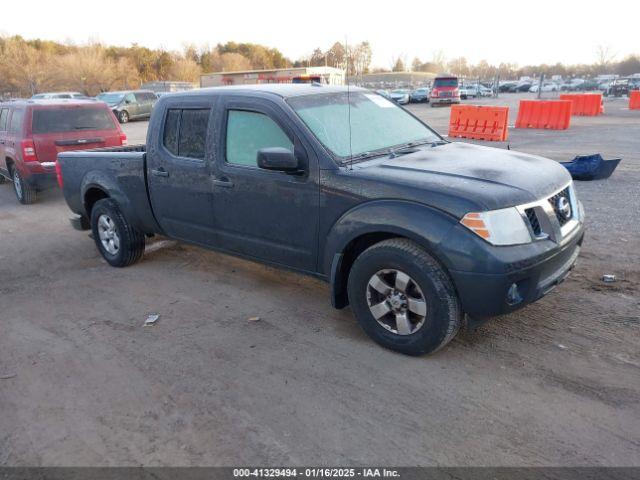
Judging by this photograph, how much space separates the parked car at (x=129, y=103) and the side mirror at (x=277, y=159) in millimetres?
26460

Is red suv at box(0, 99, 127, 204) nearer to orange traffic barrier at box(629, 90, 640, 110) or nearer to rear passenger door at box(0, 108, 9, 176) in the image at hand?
rear passenger door at box(0, 108, 9, 176)

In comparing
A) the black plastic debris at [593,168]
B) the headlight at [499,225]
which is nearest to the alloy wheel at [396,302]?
the headlight at [499,225]

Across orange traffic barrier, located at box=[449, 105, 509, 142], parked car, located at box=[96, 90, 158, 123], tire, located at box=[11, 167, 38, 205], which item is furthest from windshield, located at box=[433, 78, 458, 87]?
tire, located at box=[11, 167, 38, 205]

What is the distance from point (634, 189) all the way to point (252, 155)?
7369 millimetres

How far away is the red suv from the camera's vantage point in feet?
29.8

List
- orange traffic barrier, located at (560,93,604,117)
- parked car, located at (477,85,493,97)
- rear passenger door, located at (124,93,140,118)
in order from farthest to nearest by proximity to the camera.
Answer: parked car, located at (477,85,493,97) → rear passenger door, located at (124,93,140,118) → orange traffic barrier, located at (560,93,604,117)

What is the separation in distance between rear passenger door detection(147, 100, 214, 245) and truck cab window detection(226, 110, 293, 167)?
24cm

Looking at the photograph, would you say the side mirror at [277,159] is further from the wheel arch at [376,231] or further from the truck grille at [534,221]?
the truck grille at [534,221]

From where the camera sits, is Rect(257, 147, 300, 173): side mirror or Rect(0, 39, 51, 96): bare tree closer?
Rect(257, 147, 300, 173): side mirror

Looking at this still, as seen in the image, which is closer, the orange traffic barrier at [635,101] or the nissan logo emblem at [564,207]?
the nissan logo emblem at [564,207]

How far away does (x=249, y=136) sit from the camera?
4.30 metres

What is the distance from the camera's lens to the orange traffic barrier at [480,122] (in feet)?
53.6

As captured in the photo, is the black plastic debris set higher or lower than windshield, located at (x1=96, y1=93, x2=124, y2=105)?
lower

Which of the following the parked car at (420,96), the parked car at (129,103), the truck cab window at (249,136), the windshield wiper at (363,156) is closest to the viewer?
the windshield wiper at (363,156)
